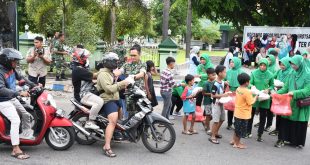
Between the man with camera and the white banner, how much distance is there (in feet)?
42.3

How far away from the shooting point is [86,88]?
Answer: 6.58 metres

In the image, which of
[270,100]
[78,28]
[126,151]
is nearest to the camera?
[126,151]

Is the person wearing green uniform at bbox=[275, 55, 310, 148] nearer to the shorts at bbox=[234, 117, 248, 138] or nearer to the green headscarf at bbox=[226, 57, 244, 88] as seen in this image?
the shorts at bbox=[234, 117, 248, 138]

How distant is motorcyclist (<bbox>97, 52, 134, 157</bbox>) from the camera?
5909 millimetres

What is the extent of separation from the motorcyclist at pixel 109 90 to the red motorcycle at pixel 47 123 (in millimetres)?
568

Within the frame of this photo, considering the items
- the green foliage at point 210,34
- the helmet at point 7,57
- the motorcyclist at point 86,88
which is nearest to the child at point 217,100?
the motorcyclist at point 86,88

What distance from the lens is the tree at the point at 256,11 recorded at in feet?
67.6

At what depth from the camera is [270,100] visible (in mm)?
7297

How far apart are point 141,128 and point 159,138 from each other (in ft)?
1.07

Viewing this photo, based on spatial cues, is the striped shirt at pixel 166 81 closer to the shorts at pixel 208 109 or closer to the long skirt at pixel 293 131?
the shorts at pixel 208 109

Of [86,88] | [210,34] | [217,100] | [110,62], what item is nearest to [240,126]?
[217,100]

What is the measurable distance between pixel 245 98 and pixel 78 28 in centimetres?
1135

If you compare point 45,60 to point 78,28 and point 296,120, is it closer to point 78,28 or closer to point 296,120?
point 296,120

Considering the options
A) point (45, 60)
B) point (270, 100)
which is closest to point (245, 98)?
point (270, 100)
